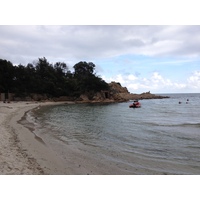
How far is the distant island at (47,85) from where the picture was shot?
6500 cm

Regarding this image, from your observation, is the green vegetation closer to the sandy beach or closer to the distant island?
the distant island

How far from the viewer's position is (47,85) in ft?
257

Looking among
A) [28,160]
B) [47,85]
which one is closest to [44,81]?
[47,85]

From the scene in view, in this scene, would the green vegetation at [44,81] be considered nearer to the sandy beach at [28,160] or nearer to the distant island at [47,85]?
the distant island at [47,85]

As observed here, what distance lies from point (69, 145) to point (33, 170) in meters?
5.11

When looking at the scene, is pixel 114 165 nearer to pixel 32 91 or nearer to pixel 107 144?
pixel 107 144

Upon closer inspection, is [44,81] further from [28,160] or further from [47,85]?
[28,160]

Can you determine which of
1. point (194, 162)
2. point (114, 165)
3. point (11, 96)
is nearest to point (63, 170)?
point (114, 165)

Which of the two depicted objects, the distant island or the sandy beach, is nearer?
the sandy beach

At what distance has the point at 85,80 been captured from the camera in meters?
87.6

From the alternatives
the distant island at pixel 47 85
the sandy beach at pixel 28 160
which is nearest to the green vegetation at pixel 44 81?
the distant island at pixel 47 85

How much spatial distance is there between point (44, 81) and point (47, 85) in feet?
6.56

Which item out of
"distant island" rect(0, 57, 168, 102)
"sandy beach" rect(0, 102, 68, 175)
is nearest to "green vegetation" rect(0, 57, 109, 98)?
"distant island" rect(0, 57, 168, 102)

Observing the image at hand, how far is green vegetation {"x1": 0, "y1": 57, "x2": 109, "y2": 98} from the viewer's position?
6462 cm
